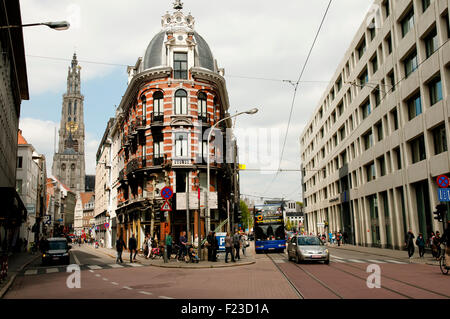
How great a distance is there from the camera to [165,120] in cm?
3397

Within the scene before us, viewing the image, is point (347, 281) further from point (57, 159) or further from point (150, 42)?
point (57, 159)

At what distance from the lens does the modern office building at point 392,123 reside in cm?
2691

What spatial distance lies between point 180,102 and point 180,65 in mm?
3267

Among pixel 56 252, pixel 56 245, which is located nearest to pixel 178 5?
pixel 56 245

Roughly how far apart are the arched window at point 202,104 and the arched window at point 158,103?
3.06 meters

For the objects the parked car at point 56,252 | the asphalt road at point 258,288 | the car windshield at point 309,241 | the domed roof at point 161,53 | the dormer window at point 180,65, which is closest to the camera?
the asphalt road at point 258,288

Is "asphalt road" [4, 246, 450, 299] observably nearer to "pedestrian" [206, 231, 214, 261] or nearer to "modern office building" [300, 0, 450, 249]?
"pedestrian" [206, 231, 214, 261]

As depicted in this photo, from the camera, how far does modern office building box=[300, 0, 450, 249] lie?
1059 inches

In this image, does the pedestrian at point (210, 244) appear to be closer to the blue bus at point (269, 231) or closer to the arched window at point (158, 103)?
the blue bus at point (269, 231)

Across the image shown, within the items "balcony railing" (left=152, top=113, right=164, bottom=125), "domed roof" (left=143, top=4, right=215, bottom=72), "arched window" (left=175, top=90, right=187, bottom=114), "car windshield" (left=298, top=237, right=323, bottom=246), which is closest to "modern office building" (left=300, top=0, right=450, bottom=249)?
"car windshield" (left=298, top=237, right=323, bottom=246)

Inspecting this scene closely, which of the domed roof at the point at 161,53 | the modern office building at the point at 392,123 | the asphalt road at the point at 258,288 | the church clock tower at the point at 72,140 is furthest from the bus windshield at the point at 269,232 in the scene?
the church clock tower at the point at 72,140

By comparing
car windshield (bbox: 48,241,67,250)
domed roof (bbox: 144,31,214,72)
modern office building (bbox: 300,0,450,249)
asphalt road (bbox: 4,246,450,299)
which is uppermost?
domed roof (bbox: 144,31,214,72)

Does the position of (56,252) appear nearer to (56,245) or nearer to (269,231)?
(56,245)

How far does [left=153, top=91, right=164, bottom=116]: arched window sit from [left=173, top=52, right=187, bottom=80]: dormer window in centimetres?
200
